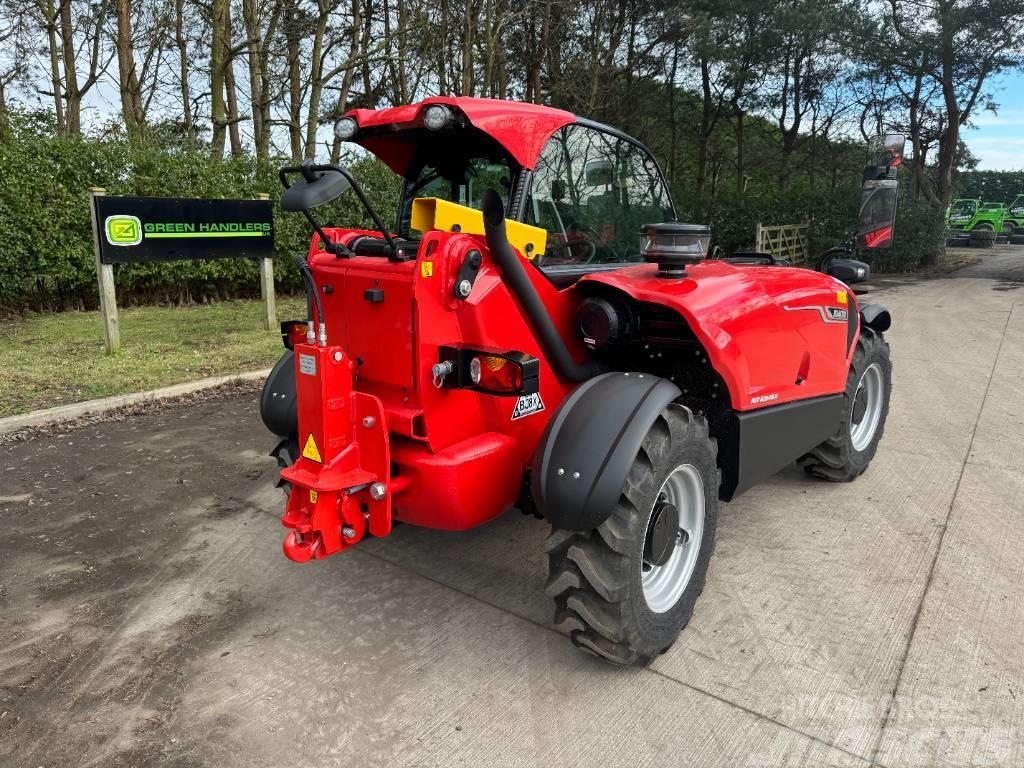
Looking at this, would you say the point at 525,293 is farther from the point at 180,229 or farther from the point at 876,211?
the point at 180,229

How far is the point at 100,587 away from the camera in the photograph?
3223 mm

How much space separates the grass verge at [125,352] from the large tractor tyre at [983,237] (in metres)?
29.6

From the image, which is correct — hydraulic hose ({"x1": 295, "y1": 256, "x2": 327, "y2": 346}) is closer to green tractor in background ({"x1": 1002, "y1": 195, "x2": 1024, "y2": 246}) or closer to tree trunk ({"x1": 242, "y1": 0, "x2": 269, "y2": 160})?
tree trunk ({"x1": 242, "y1": 0, "x2": 269, "y2": 160})

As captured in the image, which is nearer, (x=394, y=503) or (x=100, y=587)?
(x=394, y=503)

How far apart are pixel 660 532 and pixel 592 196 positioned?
1583 mm

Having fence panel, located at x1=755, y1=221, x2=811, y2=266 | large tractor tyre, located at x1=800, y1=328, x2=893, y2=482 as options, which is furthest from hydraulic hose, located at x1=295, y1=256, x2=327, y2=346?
fence panel, located at x1=755, y1=221, x2=811, y2=266

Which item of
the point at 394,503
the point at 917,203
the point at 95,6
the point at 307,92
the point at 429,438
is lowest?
the point at 394,503

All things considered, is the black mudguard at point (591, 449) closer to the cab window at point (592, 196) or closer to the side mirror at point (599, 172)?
the cab window at point (592, 196)

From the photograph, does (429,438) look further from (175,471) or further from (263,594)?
(175,471)

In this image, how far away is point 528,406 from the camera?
276 centimetres

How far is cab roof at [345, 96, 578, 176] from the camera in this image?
2699 millimetres

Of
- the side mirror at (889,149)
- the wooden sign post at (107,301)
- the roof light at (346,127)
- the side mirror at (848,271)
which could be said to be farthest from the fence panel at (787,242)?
the roof light at (346,127)

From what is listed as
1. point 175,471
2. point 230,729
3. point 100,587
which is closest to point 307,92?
point 175,471

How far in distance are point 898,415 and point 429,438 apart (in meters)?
4.66
